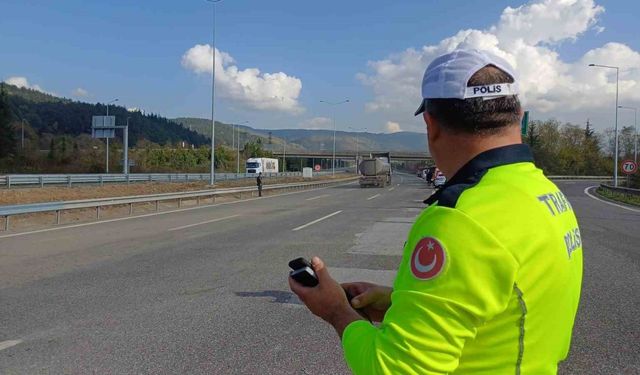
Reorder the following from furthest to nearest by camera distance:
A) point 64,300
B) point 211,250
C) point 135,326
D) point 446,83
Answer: point 211,250
point 64,300
point 135,326
point 446,83

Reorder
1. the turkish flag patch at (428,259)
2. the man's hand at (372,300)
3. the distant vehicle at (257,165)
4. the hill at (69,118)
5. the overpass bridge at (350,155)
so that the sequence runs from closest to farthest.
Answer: the turkish flag patch at (428,259) → the man's hand at (372,300) → the distant vehicle at (257,165) → the overpass bridge at (350,155) → the hill at (69,118)

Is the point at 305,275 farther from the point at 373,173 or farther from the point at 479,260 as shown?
the point at 373,173

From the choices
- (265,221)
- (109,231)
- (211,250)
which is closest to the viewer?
(211,250)

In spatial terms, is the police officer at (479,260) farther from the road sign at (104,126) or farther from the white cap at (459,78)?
the road sign at (104,126)

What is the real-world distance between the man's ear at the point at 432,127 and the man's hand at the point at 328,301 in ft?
1.90

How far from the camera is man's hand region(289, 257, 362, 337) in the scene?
1.68 metres

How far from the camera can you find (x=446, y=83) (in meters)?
1.59

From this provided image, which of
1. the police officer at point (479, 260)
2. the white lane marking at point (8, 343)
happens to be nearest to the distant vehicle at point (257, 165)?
the white lane marking at point (8, 343)

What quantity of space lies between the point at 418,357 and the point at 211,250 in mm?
9542

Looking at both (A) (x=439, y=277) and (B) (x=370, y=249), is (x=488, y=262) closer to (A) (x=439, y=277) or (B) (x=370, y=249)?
(A) (x=439, y=277)

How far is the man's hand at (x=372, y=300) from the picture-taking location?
6.28ft

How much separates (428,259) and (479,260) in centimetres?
13

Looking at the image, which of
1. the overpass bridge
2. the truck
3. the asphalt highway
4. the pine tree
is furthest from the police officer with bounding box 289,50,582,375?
the overpass bridge

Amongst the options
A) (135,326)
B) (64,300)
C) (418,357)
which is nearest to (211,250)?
(64,300)
